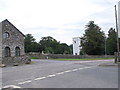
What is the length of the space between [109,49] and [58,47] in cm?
4738

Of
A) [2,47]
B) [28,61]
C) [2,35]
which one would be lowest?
[28,61]

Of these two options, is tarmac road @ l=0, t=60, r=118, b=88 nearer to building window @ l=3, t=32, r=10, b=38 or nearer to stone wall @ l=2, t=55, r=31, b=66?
stone wall @ l=2, t=55, r=31, b=66

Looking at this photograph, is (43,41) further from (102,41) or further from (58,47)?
(102,41)

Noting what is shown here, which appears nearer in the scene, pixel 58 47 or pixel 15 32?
pixel 15 32

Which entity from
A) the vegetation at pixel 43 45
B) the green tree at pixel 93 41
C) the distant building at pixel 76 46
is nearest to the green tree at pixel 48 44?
the vegetation at pixel 43 45

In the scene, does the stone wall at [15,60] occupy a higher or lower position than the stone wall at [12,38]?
lower

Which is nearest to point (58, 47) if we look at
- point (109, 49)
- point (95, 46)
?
point (109, 49)

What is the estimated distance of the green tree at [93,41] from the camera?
66.2 m

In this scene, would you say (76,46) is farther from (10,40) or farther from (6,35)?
(6,35)

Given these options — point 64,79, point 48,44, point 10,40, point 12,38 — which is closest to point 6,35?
point 10,40

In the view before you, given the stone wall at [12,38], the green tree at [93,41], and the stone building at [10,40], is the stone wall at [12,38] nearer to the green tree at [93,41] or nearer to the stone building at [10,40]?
the stone building at [10,40]

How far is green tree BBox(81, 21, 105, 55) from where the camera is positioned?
217ft

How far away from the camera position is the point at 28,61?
33.5 meters

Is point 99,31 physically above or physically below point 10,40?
above
